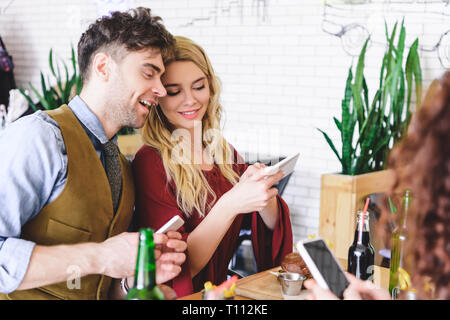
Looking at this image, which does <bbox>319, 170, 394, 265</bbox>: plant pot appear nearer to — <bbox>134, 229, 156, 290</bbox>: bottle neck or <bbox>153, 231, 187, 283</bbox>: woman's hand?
<bbox>153, 231, 187, 283</bbox>: woman's hand

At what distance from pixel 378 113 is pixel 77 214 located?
247 cm

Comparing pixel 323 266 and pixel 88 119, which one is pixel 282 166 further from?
pixel 88 119

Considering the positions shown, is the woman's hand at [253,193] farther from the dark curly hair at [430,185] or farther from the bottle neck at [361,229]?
the dark curly hair at [430,185]

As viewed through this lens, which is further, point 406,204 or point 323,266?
point 406,204

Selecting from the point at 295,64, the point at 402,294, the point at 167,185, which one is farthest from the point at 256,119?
the point at 402,294

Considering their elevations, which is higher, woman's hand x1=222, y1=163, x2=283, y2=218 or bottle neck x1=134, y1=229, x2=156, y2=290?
bottle neck x1=134, y1=229, x2=156, y2=290

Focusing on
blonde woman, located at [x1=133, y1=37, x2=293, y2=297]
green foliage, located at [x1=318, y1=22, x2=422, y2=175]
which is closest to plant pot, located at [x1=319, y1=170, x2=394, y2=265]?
green foliage, located at [x1=318, y1=22, x2=422, y2=175]

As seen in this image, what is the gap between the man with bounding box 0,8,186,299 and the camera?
4.62 ft

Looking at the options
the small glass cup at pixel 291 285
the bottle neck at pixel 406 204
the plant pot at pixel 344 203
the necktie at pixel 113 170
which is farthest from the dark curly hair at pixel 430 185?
the plant pot at pixel 344 203

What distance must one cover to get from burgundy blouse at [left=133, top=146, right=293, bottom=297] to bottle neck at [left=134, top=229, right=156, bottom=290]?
0.80 m

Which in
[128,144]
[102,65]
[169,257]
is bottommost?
[128,144]

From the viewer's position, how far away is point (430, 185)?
88cm

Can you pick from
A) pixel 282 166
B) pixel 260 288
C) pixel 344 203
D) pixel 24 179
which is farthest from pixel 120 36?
pixel 344 203
